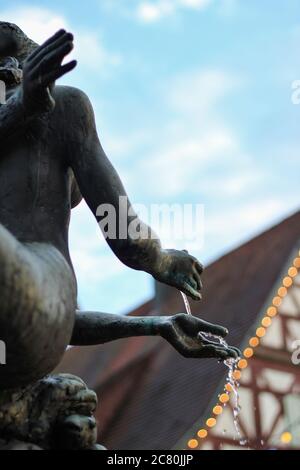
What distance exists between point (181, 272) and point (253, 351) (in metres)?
11.9

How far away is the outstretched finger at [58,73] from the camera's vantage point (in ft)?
7.24

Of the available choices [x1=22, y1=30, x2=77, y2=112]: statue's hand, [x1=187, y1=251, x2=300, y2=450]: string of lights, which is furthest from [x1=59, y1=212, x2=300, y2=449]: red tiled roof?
[x1=22, y1=30, x2=77, y2=112]: statue's hand

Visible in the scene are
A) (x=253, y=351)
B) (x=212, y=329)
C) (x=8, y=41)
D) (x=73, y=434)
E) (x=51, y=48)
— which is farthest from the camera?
(x=253, y=351)

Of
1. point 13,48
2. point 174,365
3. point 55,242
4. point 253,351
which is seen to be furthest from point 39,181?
point 174,365

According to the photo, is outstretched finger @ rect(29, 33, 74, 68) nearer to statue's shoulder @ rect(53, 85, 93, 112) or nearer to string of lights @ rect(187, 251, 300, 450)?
statue's shoulder @ rect(53, 85, 93, 112)

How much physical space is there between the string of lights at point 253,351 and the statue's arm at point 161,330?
33.5ft

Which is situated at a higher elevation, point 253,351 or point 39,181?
point 39,181

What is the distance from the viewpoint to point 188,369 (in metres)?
16.8

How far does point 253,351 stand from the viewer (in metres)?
14.2

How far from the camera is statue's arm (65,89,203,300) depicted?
2.40 meters

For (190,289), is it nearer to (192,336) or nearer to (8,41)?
(192,336)

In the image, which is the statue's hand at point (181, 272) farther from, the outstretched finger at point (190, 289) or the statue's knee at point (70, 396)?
the statue's knee at point (70, 396)

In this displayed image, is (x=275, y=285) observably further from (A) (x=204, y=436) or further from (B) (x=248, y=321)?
(A) (x=204, y=436)

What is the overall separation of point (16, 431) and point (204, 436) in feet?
37.3
